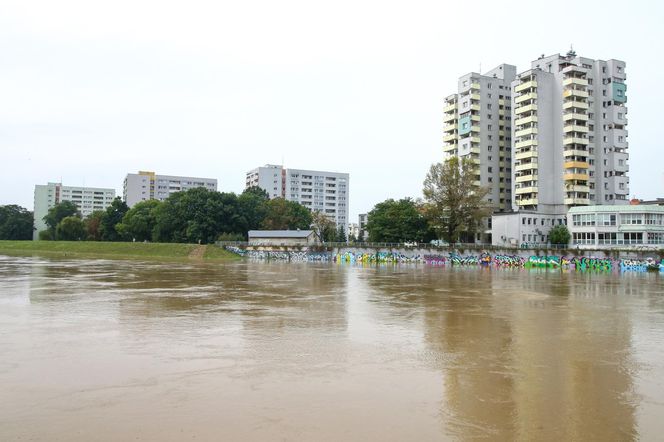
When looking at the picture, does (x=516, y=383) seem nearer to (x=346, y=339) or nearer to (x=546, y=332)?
(x=346, y=339)

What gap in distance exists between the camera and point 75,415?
891cm

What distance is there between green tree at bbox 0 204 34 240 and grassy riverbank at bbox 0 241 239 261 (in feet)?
155

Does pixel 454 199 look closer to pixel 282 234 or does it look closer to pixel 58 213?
pixel 282 234

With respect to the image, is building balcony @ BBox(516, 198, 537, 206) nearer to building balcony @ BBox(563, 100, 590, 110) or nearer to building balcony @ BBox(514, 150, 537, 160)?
building balcony @ BBox(514, 150, 537, 160)

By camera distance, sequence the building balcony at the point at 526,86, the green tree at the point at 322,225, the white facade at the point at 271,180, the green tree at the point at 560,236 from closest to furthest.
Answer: the green tree at the point at 560,236 < the building balcony at the point at 526,86 < the green tree at the point at 322,225 < the white facade at the point at 271,180

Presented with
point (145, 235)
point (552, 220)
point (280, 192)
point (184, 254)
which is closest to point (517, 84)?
point (552, 220)

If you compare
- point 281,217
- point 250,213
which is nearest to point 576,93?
point 281,217

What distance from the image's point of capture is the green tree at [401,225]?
95250 mm

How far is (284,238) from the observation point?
9412cm

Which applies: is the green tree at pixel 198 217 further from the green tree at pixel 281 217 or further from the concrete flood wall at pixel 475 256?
the concrete flood wall at pixel 475 256

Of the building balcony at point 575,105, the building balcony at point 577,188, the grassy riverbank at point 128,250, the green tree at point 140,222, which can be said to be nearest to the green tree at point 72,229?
the green tree at point 140,222

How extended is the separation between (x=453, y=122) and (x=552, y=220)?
32.0 meters

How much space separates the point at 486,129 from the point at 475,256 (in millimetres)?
40970

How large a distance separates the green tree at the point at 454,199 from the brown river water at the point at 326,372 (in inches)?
2184
